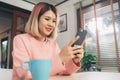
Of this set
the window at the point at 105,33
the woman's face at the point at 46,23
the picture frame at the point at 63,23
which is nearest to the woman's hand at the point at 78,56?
the woman's face at the point at 46,23

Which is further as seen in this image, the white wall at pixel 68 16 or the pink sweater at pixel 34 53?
the white wall at pixel 68 16

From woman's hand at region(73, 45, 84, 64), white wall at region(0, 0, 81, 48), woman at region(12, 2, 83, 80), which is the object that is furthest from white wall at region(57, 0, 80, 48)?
woman's hand at region(73, 45, 84, 64)

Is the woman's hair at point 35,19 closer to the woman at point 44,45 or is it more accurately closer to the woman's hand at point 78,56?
the woman at point 44,45

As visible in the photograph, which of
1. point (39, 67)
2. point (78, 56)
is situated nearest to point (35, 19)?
point (78, 56)

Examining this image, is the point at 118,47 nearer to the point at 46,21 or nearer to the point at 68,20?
the point at 68,20

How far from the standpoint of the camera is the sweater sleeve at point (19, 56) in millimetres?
603

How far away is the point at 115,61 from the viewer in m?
2.42

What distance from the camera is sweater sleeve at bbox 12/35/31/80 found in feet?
1.98

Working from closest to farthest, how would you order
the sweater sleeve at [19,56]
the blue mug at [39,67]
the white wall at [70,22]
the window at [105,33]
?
the blue mug at [39,67] → the sweater sleeve at [19,56] → the window at [105,33] → the white wall at [70,22]

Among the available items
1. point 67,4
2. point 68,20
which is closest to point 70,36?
point 68,20

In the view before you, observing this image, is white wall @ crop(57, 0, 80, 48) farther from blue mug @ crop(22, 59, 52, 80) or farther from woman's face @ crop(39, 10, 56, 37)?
blue mug @ crop(22, 59, 52, 80)

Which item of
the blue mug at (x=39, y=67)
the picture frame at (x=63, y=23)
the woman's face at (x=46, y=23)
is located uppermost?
the picture frame at (x=63, y=23)

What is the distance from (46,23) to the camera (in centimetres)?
83

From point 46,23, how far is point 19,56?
0.24m
